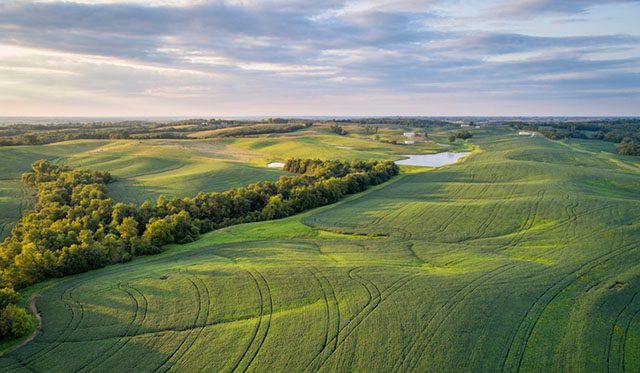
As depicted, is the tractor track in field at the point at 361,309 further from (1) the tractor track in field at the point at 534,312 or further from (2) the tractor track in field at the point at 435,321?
(1) the tractor track in field at the point at 534,312

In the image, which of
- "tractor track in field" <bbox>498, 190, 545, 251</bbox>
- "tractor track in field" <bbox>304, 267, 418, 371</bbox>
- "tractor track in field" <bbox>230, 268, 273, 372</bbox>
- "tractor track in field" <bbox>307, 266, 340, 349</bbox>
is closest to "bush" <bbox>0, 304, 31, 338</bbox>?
"tractor track in field" <bbox>230, 268, 273, 372</bbox>

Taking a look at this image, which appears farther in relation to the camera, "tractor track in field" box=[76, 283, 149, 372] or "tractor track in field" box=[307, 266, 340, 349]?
"tractor track in field" box=[307, 266, 340, 349]

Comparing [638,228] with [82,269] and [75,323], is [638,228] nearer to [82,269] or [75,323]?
[75,323]

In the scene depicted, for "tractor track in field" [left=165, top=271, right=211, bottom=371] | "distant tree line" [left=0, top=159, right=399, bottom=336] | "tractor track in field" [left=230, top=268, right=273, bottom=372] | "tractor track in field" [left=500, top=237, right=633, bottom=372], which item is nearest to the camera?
"tractor track in field" [left=230, top=268, right=273, bottom=372]

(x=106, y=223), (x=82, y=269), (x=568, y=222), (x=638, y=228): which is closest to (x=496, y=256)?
(x=568, y=222)

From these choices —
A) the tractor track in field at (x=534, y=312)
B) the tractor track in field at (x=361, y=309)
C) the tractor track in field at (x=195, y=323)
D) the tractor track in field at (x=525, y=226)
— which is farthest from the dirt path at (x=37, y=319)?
the tractor track in field at (x=525, y=226)

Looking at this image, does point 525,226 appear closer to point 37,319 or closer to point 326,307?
point 326,307

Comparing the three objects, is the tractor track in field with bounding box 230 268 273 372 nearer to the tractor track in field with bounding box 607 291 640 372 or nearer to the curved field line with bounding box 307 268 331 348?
the curved field line with bounding box 307 268 331 348
